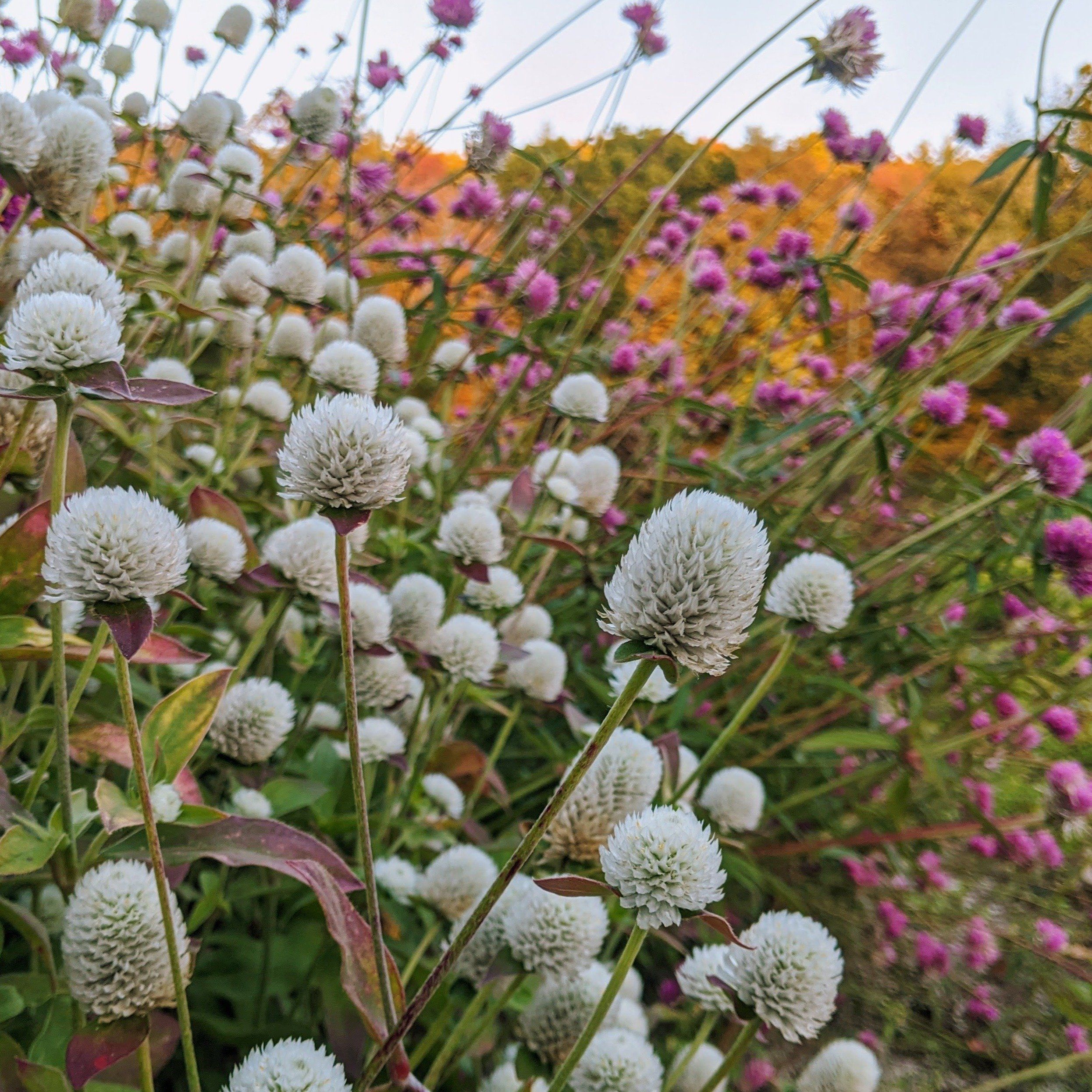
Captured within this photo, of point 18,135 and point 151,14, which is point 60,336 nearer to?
point 18,135

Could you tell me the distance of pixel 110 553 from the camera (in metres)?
0.55

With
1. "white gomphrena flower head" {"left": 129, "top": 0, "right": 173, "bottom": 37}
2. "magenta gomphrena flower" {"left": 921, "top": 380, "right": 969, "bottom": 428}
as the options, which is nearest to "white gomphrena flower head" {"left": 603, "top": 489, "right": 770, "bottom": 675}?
"magenta gomphrena flower" {"left": 921, "top": 380, "right": 969, "bottom": 428}

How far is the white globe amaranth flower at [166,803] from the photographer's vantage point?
0.73 meters

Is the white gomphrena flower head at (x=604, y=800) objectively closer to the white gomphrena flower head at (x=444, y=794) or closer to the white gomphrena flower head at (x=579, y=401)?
the white gomphrena flower head at (x=444, y=794)

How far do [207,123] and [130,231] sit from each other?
0.25 metres

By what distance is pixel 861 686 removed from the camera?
2.19 m

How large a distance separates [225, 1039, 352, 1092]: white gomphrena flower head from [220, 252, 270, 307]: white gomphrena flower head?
1146mm

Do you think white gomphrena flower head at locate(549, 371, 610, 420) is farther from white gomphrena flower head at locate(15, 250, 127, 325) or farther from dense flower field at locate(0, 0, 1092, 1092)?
white gomphrena flower head at locate(15, 250, 127, 325)

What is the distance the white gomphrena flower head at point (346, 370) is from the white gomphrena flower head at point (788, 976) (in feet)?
2.83

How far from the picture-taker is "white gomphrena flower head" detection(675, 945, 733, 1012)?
0.81 metres

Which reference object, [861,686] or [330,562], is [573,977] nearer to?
[330,562]

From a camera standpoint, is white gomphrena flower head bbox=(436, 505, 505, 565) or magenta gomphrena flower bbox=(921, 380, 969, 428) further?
magenta gomphrena flower bbox=(921, 380, 969, 428)

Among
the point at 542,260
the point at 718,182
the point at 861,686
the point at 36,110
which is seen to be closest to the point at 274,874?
the point at 36,110

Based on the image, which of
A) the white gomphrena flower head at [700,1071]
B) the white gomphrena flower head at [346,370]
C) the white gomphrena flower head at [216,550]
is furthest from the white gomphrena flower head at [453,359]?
the white gomphrena flower head at [700,1071]
